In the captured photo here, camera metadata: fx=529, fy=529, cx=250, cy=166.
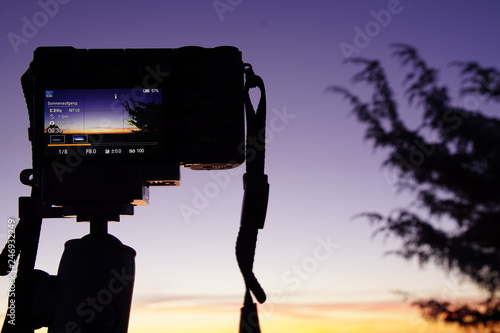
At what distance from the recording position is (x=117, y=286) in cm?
111

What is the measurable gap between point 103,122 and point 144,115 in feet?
0.30

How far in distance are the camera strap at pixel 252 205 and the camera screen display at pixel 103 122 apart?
0.69ft

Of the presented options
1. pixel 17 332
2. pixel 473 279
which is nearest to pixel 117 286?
pixel 17 332

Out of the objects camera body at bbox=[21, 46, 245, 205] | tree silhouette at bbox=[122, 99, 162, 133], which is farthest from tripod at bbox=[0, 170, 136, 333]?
tree silhouette at bbox=[122, 99, 162, 133]

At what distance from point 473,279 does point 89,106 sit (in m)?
6.31

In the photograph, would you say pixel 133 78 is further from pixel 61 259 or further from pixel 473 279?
pixel 473 279

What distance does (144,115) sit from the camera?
118 centimetres

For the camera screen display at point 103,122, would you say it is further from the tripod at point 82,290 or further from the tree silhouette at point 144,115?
the tripod at point 82,290

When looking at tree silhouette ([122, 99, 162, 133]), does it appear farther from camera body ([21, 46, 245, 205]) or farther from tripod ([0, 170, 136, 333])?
tripod ([0, 170, 136, 333])

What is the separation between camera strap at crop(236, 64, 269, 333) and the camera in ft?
3.45

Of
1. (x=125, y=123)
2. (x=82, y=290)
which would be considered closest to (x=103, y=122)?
(x=125, y=123)

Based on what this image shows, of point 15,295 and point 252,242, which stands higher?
point 252,242

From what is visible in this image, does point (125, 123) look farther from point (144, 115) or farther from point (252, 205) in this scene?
point (252, 205)

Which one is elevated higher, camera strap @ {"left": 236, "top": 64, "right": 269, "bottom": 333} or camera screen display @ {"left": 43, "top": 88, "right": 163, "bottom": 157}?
camera screen display @ {"left": 43, "top": 88, "right": 163, "bottom": 157}
